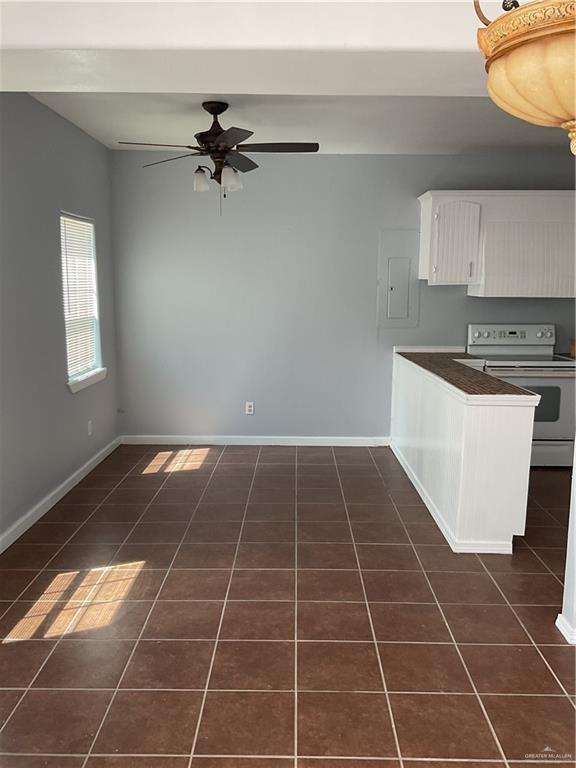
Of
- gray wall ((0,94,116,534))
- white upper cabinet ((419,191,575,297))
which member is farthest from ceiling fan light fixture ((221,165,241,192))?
white upper cabinet ((419,191,575,297))

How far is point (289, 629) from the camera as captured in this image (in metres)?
2.85

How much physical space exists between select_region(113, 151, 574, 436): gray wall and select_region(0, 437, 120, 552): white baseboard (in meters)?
0.78

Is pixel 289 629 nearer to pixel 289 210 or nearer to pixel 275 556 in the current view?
pixel 275 556

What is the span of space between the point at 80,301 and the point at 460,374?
2901 mm

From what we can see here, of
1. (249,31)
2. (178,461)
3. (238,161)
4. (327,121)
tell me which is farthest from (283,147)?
(178,461)

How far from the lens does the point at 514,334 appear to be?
5695mm

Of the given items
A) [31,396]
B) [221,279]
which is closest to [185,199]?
[221,279]

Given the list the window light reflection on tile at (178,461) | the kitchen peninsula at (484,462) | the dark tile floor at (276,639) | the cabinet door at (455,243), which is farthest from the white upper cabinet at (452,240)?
the window light reflection on tile at (178,461)

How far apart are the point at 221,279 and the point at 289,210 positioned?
2.82ft

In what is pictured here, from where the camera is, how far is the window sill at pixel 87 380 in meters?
4.70

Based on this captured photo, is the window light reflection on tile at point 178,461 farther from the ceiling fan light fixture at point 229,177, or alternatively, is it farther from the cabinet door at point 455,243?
the cabinet door at point 455,243

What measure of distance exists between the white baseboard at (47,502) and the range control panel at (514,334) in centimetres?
342

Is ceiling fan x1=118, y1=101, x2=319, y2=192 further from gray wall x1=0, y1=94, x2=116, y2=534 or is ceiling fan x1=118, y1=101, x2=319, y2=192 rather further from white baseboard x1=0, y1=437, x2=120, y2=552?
white baseboard x1=0, y1=437, x2=120, y2=552

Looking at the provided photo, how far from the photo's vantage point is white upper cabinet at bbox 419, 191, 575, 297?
521cm
